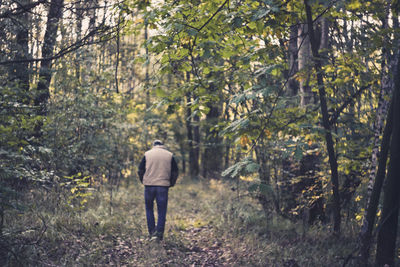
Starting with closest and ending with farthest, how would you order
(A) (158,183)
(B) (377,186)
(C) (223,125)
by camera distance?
1. (B) (377,186)
2. (C) (223,125)
3. (A) (158,183)

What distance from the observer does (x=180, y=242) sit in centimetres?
625

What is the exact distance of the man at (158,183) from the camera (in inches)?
252

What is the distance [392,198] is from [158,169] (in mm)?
4289

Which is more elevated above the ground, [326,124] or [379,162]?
[326,124]

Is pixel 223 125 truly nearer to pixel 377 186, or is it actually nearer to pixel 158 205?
pixel 158 205

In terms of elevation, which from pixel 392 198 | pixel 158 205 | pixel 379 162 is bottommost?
pixel 158 205

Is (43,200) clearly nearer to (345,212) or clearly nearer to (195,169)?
(345,212)

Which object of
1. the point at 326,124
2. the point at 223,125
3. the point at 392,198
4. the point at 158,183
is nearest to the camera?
the point at 392,198

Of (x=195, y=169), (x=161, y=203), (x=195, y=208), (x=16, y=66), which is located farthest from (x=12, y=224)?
(x=195, y=169)

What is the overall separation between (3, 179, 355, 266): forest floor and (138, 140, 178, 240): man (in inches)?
13.9

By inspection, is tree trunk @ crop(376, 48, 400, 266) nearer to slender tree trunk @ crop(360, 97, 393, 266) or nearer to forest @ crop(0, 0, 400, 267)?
forest @ crop(0, 0, 400, 267)

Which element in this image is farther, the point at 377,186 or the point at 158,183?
the point at 158,183

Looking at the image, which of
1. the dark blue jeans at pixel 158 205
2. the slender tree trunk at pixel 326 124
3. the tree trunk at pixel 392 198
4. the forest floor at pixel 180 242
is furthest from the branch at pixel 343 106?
the dark blue jeans at pixel 158 205

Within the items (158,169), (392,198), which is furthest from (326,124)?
(158,169)
